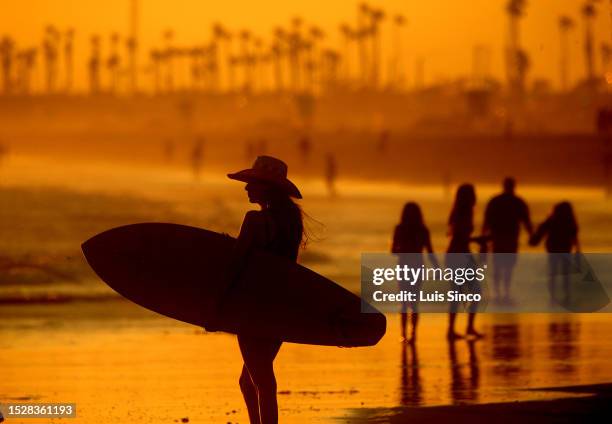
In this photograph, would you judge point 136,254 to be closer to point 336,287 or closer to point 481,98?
point 336,287

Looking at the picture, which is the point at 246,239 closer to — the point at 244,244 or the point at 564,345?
the point at 244,244

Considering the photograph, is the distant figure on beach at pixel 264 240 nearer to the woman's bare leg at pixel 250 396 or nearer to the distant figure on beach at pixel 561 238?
the woman's bare leg at pixel 250 396

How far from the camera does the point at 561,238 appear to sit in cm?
1886

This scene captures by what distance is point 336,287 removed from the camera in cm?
1052

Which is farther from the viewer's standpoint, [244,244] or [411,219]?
[411,219]

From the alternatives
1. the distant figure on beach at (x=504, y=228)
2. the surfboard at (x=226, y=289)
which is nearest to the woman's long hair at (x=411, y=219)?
the distant figure on beach at (x=504, y=228)

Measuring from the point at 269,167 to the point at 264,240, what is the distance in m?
0.43

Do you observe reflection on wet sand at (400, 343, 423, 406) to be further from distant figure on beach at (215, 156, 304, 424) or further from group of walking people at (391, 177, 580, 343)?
distant figure on beach at (215, 156, 304, 424)

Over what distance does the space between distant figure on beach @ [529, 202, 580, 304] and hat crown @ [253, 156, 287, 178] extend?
863 cm

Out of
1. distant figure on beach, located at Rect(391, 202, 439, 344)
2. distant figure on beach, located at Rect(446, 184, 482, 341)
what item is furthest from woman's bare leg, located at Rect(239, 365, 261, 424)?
distant figure on beach, located at Rect(446, 184, 482, 341)

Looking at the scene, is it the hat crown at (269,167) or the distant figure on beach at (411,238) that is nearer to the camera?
the hat crown at (269,167)

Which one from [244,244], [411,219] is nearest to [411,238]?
[411,219]

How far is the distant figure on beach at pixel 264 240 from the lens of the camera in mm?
9844

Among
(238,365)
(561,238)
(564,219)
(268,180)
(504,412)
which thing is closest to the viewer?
(268,180)
